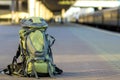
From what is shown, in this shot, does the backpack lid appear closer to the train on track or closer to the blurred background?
the train on track

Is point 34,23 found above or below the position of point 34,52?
above

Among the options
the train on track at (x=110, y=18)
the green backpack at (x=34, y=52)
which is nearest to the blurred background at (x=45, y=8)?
the train on track at (x=110, y=18)

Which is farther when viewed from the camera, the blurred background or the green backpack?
the blurred background

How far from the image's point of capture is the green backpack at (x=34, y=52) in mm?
9008

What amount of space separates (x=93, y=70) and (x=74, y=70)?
0.47 metres

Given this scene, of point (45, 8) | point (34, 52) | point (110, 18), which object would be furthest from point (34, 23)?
point (45, 8)

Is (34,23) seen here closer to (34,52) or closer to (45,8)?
(34,52)

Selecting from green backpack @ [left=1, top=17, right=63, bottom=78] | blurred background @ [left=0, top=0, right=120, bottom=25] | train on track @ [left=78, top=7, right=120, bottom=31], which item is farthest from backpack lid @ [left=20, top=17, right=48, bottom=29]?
blurred background @ [left=0, top=0, right=120, bottom=25]

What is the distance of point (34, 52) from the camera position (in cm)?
904

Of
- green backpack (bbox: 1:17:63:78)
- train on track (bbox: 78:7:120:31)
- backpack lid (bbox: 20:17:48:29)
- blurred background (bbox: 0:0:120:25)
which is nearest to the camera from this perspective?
green backpack (bbox: 1:17:63:78)

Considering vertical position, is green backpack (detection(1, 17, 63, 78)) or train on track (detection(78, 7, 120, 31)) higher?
green backpack (detection(1, 17, 63, 78))

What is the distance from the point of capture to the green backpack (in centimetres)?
901

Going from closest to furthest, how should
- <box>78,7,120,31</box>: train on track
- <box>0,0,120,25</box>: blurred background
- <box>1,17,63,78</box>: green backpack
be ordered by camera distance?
<box>1,17,63,78</box>: green backpack
<box>78,7,120,31</box>: train on track
<box>0,0,120,25</box>: blurred background

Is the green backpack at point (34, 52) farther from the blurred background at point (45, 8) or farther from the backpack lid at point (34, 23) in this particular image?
the blurred background at point (45, 8)
